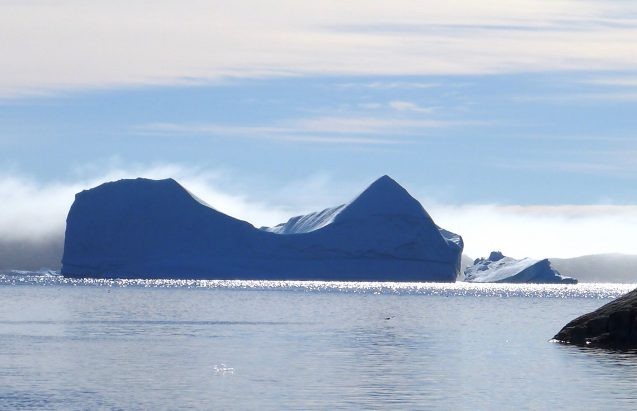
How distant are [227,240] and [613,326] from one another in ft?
342

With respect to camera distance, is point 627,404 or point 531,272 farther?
point 531,272

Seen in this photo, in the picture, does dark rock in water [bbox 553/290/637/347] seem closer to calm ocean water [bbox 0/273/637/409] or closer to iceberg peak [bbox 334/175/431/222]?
calm ocean water [bbox 0/273/637/409]

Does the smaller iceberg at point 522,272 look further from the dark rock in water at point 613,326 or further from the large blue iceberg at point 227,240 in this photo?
the dark rock in water at point 613,326

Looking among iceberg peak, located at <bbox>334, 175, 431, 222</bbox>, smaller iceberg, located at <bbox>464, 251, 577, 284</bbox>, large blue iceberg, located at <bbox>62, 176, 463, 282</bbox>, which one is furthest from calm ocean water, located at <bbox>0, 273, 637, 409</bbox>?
smaller iceberg, located at <bbox>464, 251, 577, 284</bbox>

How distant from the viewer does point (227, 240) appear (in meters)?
148

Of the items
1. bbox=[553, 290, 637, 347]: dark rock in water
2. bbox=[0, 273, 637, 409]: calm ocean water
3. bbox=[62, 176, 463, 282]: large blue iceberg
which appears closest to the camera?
bbox=[0, 273, 637, 409]: calm ocean water

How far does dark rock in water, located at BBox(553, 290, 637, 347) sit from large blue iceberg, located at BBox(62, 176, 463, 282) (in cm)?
9931

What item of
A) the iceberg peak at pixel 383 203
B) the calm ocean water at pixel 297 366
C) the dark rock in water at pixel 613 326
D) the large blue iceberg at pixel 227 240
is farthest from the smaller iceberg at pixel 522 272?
the dark rock in water at pixel 613 326

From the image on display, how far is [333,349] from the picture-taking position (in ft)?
157

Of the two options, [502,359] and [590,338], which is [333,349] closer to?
[502,359]

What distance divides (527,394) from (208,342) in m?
21.1

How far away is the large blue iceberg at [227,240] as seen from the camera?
14625 cm

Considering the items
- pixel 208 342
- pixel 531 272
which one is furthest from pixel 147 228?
pixel 208 342

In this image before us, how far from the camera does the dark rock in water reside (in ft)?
150
